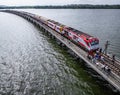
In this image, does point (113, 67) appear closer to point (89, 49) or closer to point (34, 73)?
point (89, 49)

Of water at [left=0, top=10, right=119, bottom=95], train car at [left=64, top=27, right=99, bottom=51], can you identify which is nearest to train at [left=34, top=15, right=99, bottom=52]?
train car at [left=64, top=27, right=99, bottom=51]

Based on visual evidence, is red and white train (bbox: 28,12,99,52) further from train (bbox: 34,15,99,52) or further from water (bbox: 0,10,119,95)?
water (bbox: 0,10,119,95)

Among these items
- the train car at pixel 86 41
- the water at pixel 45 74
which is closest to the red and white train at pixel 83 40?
the train car at pixel 86 41

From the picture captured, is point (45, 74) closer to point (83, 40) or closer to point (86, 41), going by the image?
point (86, 41)

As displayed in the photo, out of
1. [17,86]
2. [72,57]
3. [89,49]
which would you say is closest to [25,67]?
[17,86]

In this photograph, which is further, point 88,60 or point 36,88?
point 88,60

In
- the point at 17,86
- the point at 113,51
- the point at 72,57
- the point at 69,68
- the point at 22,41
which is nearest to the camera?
the point at 17,86

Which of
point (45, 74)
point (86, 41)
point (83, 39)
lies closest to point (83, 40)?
point (83, 39)

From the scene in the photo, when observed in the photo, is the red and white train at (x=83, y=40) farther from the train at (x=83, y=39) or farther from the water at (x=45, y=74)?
the water at (x=45, y=74)
